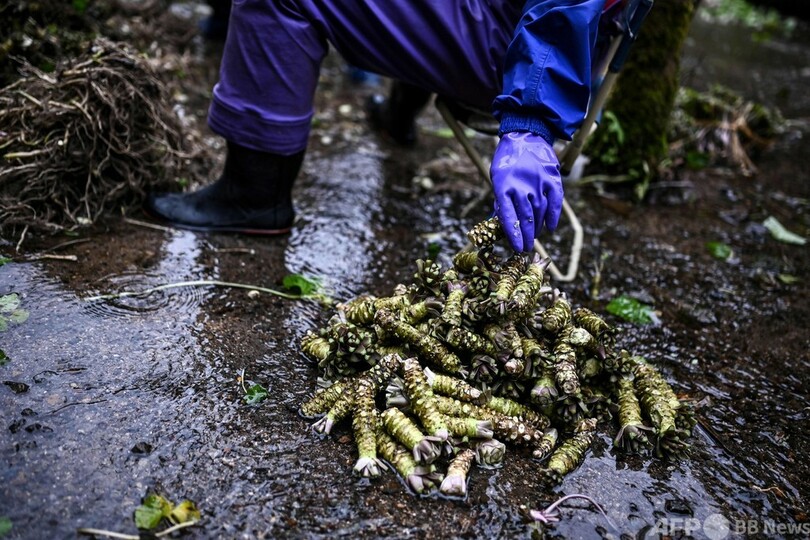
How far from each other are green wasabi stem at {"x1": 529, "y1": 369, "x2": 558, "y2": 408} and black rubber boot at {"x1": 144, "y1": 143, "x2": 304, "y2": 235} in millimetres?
1529

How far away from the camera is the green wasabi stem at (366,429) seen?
1869 millimetres

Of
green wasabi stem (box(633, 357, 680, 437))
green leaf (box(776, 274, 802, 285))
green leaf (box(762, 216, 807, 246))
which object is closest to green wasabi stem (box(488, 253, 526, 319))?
green wasabi stem (box(633, 357, 680, 437))

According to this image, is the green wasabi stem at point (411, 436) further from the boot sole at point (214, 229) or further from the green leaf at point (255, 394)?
the boot sole at point (214, 229)

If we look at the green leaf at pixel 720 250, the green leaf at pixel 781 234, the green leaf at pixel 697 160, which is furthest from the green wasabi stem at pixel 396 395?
the green leaf at pixel 697 160

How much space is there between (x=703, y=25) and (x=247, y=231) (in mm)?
9357

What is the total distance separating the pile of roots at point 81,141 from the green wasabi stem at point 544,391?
2.14 meters

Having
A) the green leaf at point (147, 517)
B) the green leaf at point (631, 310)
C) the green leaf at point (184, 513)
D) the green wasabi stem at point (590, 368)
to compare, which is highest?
the green wasabi stem at point (590, 368)

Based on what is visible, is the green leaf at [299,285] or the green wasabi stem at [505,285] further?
the green leaf at [299,285]

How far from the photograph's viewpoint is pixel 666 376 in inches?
102

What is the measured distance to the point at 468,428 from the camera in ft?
6.42

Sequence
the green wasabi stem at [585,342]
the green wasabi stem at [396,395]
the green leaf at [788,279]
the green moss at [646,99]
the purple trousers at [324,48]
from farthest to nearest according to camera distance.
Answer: the green moss at [646,99], the green leaf at [788,279], the purple trousers at [324,48], the green wasabi stem at [585,342], the green wasabi stem at [396,395]

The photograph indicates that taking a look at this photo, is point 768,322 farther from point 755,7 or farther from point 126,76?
point 755,7

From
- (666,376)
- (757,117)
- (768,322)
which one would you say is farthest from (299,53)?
(757,117)

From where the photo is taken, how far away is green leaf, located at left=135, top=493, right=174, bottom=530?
166 cm
